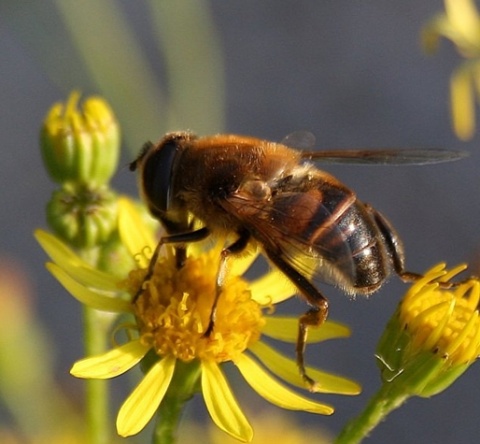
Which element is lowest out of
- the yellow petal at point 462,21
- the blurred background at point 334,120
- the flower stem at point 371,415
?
the blurred background at point 334,120

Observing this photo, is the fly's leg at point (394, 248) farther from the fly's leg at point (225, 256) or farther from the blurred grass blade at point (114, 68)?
the blurred grass blade at point (114, 68)

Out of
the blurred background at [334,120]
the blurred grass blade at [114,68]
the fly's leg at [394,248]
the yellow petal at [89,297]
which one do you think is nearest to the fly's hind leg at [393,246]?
the fly's leg at [394,248]

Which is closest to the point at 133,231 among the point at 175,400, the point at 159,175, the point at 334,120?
the point at 159,175

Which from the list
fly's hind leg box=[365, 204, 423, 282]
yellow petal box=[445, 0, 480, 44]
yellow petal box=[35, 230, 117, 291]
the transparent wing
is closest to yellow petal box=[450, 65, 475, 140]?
yellow petal box=[445, 0, 480, 44]

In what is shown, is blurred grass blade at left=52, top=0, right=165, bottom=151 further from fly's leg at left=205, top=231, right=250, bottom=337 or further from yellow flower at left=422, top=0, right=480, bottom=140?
fly's leg at left=205, top=231, right=250, bottom=337

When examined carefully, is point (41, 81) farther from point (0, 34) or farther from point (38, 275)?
point (38, 275)

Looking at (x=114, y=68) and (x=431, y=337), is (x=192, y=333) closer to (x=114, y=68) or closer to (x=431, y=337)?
(x=431, y=337)
